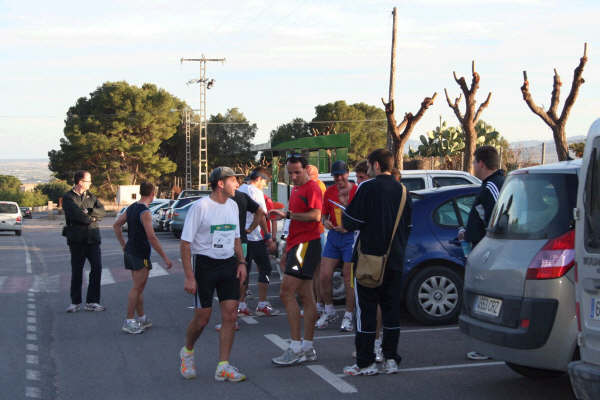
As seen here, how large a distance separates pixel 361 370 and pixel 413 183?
6.25m

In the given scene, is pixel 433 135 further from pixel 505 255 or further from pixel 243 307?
pixel 505 255

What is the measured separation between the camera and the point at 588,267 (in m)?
4.71

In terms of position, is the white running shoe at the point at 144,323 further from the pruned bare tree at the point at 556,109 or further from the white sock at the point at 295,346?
the pruned bare tree at the point at 556,109

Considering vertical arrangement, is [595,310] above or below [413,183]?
below

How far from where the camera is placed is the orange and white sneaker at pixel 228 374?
661 centimetres

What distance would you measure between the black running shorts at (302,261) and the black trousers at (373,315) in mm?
712

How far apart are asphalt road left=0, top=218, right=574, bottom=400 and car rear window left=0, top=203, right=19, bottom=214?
24.0 m

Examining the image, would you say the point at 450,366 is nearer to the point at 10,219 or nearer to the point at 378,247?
the point at 378,247

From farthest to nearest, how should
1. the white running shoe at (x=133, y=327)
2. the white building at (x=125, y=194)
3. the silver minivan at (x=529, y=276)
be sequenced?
the white building at (x=125, y=194)
the white running shoe at (x=133, y=327)
the silver minivan at (x=529, y=276)

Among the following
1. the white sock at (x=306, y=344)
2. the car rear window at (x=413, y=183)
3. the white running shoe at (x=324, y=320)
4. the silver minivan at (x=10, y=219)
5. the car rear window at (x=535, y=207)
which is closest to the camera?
the car rear window at (x=535, y=207)

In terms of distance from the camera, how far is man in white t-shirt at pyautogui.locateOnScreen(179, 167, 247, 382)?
6641 millimetres

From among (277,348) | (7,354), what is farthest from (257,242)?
(7,354)

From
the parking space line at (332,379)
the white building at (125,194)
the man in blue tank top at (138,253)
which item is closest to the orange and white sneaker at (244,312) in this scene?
the man in blue tank top at (138,253)

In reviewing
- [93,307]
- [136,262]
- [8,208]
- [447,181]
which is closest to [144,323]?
[136,262]
